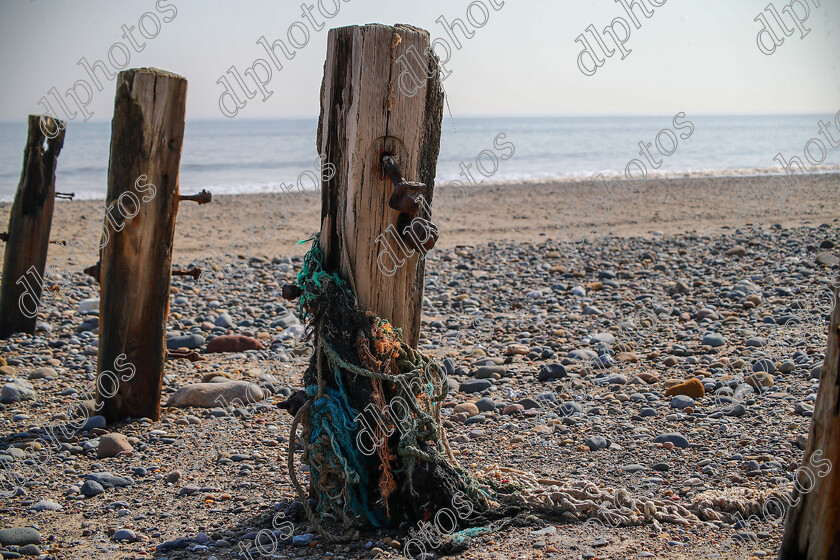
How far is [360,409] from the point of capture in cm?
344

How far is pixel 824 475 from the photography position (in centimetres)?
233

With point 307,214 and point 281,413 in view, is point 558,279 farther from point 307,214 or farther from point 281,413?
point 307,214

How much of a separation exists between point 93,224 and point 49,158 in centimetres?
833

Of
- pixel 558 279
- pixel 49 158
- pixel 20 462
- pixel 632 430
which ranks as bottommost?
pixel 20 462

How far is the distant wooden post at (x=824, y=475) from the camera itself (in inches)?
90.3

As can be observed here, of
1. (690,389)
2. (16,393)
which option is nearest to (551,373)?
(690,389)

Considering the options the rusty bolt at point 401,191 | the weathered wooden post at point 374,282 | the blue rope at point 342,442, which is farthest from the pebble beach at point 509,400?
the rusty bolt at point 401,191

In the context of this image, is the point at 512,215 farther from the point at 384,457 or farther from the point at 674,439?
the point at 384,457

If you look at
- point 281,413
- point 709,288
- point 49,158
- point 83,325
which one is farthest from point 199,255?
point 709,288

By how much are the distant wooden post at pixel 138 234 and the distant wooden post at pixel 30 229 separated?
229cm

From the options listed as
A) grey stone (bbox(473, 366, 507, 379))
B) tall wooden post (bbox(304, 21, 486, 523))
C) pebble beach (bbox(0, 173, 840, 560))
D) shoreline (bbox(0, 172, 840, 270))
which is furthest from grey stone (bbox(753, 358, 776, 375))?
shoreline (bbox(0, 172, 840, 270))

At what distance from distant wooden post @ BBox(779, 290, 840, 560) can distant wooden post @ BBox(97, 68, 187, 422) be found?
12.9 ft

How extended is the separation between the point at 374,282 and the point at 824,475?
206cm

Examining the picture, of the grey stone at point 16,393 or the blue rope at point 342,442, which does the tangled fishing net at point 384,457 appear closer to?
the blue rope at point 342,442
